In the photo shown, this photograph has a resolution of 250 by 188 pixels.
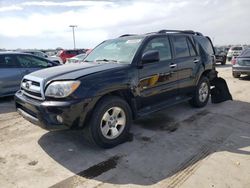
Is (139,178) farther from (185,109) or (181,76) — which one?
(185,109)

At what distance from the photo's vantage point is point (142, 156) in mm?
4051

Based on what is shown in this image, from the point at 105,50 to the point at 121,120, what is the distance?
1750mm

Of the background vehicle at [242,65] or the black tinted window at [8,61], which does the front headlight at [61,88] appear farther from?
the background vehicle at [242,65]

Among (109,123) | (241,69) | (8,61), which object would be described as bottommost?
(109,123)

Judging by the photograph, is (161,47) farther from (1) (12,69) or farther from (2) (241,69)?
(2) (241,69)

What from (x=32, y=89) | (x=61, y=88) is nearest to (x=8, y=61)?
(x=32, y=89)

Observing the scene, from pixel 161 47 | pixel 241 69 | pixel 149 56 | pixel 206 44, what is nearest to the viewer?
pixel 149 56

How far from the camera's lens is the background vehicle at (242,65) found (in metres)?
11.3

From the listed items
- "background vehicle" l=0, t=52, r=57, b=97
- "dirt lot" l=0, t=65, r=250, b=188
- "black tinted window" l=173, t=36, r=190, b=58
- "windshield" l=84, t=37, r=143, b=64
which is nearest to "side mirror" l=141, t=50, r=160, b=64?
"windshield" l=84, t=37, r=143, b=64

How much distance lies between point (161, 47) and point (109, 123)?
6.65 ft

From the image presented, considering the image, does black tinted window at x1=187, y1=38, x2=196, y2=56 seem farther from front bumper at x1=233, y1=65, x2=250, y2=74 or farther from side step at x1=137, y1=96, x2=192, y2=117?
front bumper at x1=233, y1=65, x2=250, y2=74

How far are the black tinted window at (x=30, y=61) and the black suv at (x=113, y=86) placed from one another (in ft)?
11.2

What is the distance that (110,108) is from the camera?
13.9ft

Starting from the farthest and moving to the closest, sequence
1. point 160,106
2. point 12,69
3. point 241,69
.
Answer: point 241,69 < point 12,69 < point 160,106
